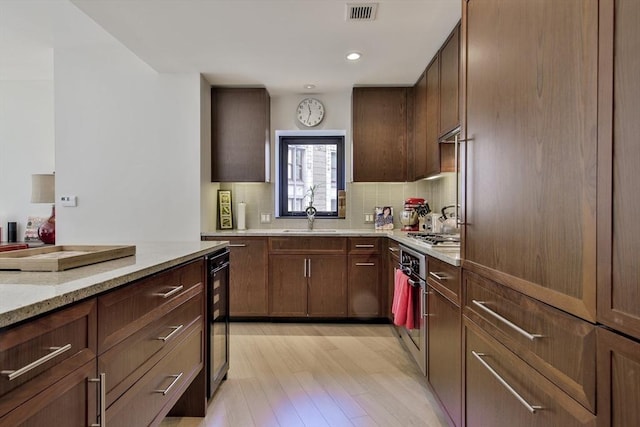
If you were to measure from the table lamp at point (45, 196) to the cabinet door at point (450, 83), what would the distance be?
377 cm

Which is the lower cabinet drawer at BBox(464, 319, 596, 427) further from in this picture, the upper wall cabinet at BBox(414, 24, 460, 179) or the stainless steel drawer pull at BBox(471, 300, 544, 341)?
the upper wall cabinet at BBox(414, 24, 460, 179)

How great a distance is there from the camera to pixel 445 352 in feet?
5.82

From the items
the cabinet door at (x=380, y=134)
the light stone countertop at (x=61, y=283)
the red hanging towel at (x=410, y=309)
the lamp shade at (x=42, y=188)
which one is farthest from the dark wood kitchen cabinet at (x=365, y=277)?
the lamp shade at (x=42, y=188)

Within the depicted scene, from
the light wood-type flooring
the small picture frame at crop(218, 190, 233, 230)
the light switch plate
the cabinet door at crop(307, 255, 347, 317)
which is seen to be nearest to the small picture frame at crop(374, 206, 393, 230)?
the cabinet door at crop(307, 255, 347, 317)

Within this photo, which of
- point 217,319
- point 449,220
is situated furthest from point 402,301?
point 217,319

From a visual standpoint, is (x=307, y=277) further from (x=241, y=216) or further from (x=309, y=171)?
(x=309, y=171)

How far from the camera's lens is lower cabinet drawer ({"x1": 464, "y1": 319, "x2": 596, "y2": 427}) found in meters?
0.88

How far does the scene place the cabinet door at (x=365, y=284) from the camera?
3.39 metres

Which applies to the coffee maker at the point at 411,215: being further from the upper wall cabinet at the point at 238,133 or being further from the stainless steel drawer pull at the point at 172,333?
the stainless steel drawer pull at the point at 172,333

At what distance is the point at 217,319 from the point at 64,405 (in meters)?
1.25

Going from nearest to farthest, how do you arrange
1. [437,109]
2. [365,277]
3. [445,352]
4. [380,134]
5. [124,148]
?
[445,352], [437,109], [124,148], [365,277], [380,134]

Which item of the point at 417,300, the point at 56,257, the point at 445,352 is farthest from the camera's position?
the point at 417,300

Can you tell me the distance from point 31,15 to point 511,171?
11.3 ft

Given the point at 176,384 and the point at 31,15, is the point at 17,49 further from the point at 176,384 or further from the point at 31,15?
the point at 176,384
